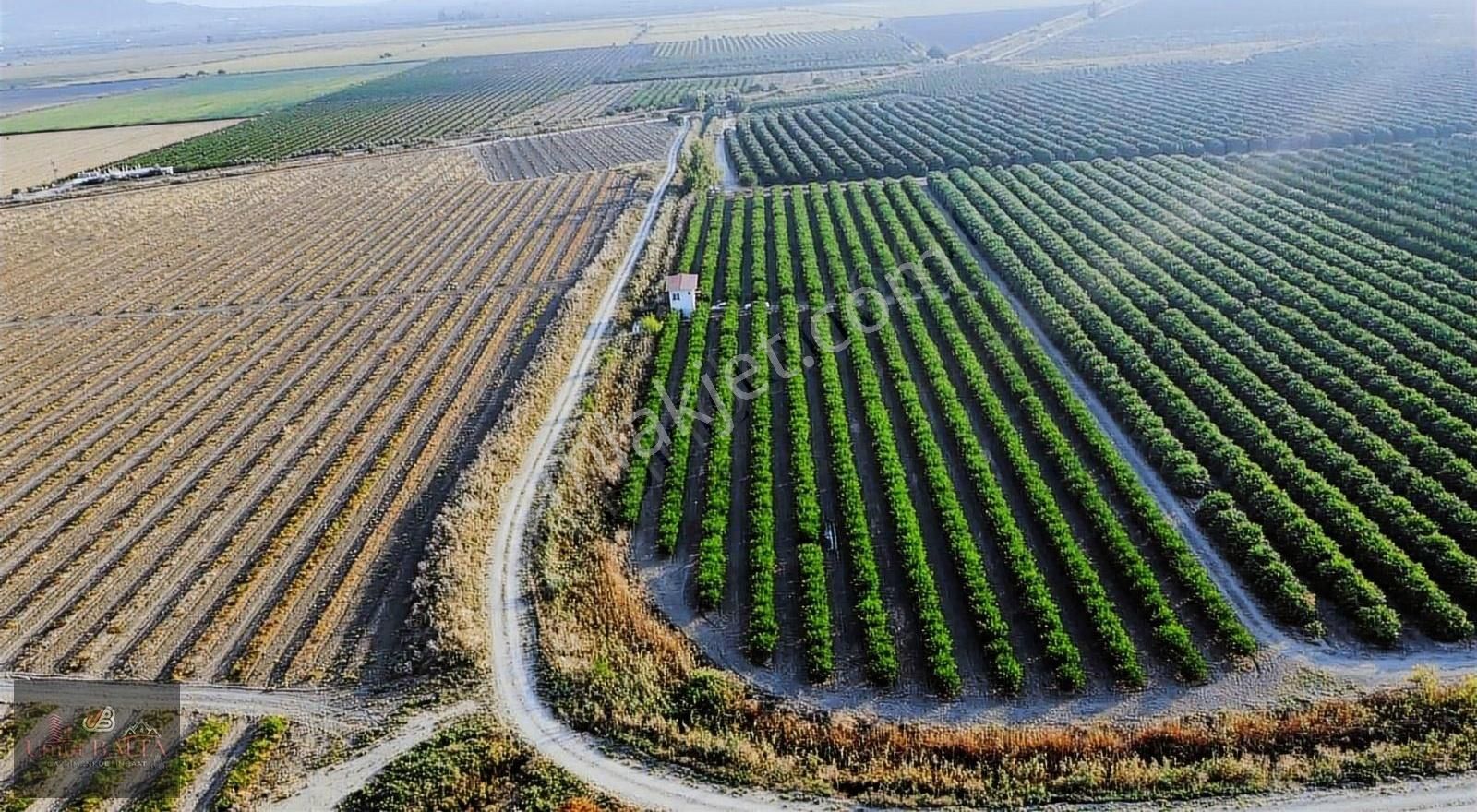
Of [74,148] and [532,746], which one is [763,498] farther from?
[74,148]

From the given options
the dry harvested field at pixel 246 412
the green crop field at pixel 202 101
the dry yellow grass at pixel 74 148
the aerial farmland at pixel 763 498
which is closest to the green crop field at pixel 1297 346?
the aerial farmland at pixel 763 498

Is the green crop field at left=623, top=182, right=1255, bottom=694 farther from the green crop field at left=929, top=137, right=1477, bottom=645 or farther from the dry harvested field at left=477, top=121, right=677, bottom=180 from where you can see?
the dry harvested field at left=477, top=121, right=677, bottom=180

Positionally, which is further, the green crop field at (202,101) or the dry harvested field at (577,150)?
the green crop field at (202,101)

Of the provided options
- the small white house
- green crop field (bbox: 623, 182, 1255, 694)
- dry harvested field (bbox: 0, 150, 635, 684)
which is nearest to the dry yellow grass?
dry harvested field (bbox: 0, 150, 635, 684)

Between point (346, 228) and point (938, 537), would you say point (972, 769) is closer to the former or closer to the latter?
point (938, 537)

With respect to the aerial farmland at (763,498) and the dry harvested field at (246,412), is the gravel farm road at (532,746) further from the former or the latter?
the dry harvested field at (246,412)

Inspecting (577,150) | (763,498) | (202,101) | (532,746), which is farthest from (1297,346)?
(202,101)
